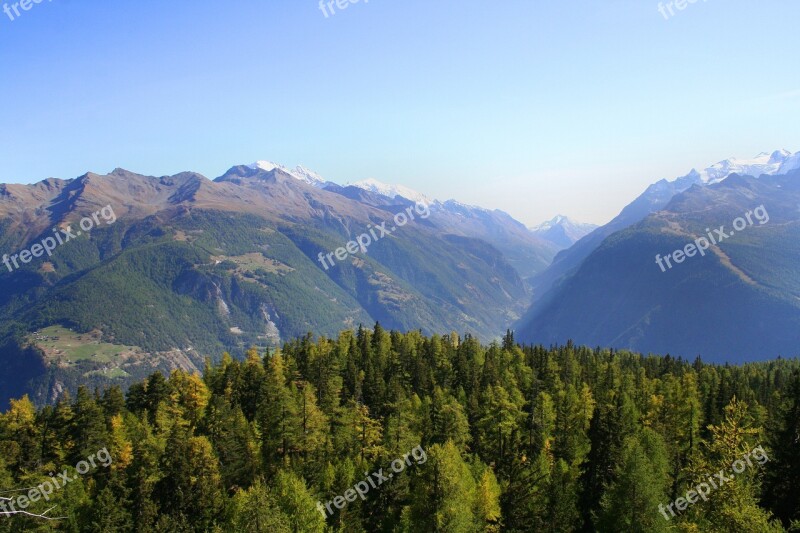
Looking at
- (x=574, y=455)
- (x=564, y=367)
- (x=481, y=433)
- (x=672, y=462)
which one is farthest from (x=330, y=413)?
(x=564, y=367)

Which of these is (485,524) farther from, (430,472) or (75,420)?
(75,420)

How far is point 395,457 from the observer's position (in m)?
73.7

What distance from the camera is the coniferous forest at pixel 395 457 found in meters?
56.0

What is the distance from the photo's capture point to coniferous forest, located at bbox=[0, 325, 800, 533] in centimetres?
5600

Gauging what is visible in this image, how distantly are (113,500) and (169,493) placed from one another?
669 cm
